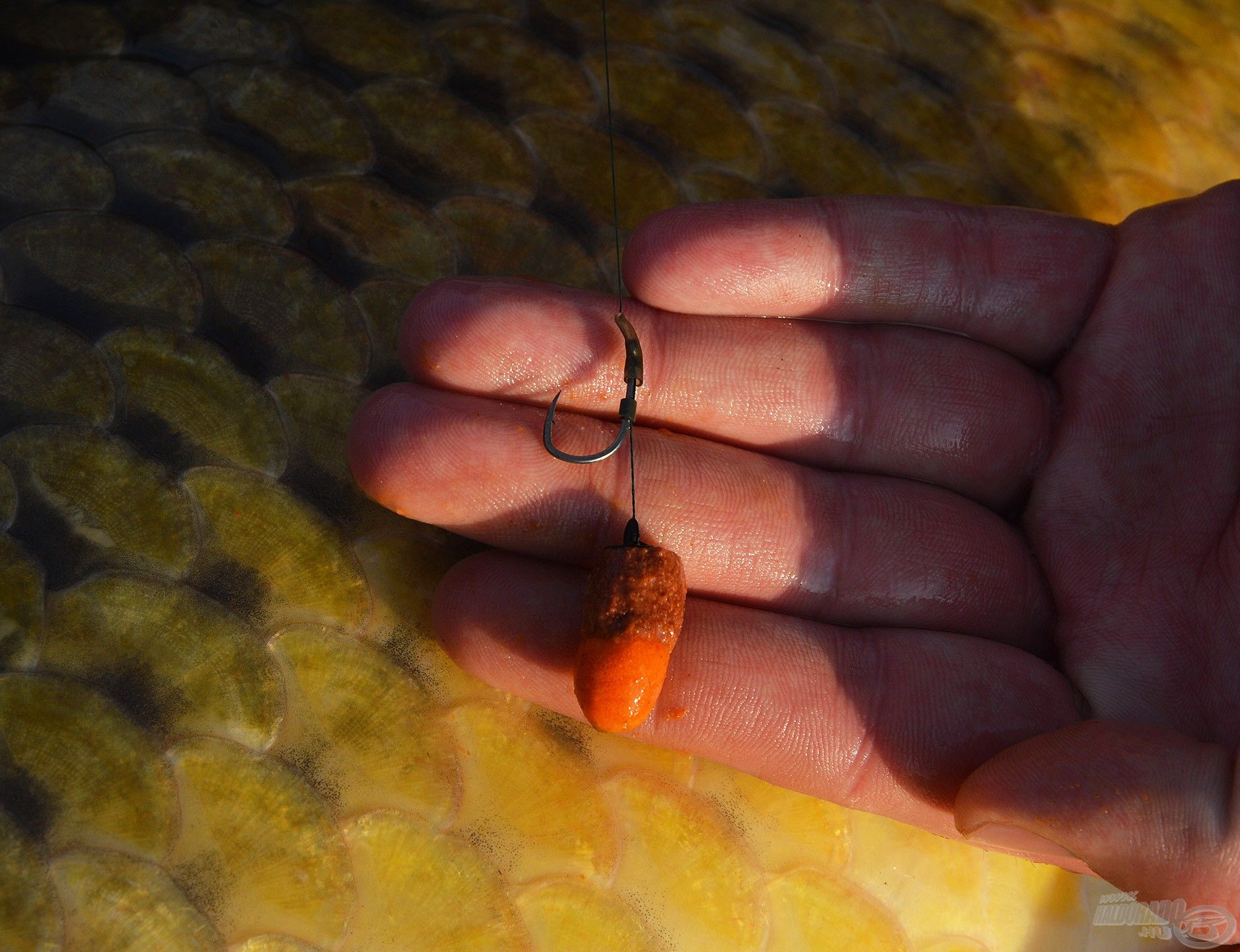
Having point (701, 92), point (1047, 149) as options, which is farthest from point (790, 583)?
point (1047, 149)

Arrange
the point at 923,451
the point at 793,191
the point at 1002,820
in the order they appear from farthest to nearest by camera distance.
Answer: the point at 793,191, the point at 923,451, the point at 1002,820

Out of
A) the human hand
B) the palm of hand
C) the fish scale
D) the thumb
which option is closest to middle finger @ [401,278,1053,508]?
the human hand

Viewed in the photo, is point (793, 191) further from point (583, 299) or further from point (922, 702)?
point (922, 702)

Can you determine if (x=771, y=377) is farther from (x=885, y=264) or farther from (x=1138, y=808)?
Answer: (x=1138, y=808)

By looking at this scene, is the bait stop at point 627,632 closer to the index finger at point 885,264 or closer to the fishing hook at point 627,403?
the fishing hook at point 627,403

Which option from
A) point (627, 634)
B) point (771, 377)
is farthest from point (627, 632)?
point (771, 377)

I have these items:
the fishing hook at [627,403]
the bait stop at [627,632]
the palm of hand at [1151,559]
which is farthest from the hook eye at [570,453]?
the palm of hand at [1151,559]

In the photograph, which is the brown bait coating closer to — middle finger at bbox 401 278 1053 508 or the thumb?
middle finger at bbox 401 278 1053 508
